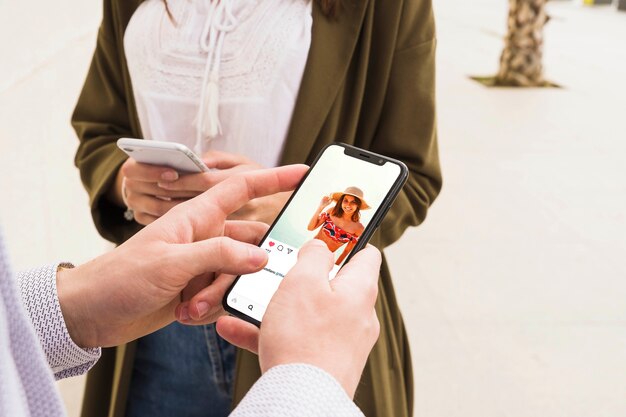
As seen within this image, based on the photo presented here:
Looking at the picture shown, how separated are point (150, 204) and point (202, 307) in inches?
10.4

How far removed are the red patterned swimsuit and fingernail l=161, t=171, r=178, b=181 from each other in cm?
24

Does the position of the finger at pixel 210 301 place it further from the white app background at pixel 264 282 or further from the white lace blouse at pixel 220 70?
the white lace blouse at pixel 220 70

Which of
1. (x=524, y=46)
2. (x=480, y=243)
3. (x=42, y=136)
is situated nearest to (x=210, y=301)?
(x=42, y=136)

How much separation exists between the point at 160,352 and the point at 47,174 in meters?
1.11

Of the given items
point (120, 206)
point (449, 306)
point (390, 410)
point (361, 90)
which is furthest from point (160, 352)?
point (449, 306)

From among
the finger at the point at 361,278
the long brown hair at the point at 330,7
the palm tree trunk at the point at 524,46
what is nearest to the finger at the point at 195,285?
the finger at the point at 361,278

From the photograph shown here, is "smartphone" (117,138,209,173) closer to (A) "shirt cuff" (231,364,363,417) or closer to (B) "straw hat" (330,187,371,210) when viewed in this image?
(B) "straw hat" (330,187,371,210)

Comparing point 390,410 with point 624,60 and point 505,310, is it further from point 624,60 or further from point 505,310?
point 624,60

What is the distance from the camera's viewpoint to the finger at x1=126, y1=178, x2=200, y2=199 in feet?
2.73

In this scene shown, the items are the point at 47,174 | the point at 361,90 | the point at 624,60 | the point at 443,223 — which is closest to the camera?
the point at 361,90

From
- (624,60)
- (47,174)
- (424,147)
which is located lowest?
(624,60)

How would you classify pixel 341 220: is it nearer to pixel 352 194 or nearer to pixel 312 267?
pixel 352 194

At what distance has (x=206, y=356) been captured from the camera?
938mm

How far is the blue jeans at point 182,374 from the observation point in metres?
0.94
